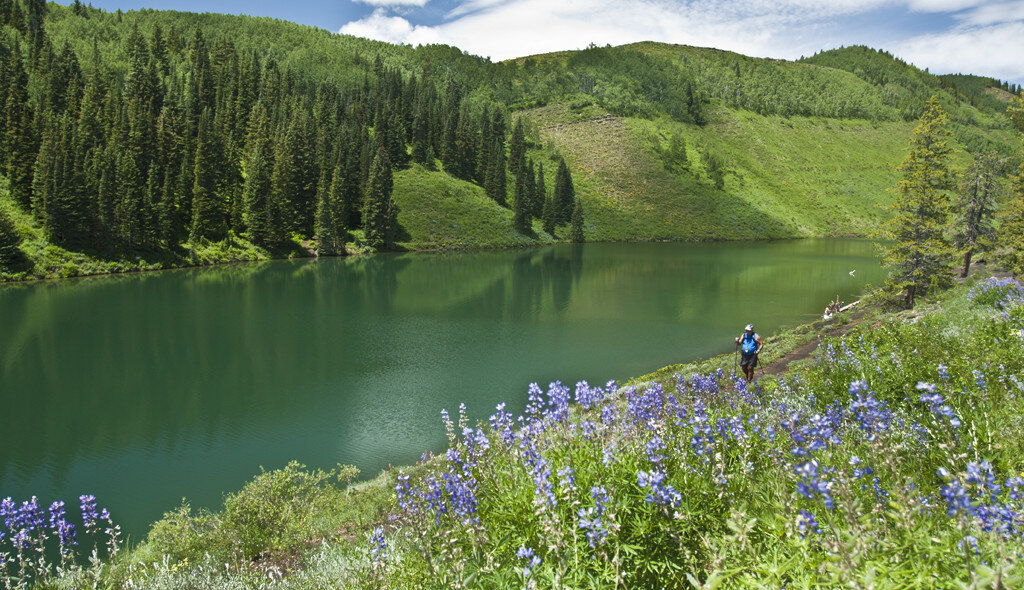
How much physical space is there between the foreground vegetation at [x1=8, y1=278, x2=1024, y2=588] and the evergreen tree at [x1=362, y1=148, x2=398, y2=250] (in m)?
76.9

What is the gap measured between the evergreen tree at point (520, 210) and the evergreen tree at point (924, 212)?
7426 centimetres

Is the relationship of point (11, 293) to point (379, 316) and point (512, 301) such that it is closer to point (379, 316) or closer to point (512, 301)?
point (379, 316)

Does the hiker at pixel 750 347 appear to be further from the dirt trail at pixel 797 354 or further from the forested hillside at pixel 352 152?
the forested hillside at pixel 352 152

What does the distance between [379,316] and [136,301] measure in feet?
66.6

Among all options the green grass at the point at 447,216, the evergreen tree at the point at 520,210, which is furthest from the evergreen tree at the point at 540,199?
the evergreen tree at the point at 520,210

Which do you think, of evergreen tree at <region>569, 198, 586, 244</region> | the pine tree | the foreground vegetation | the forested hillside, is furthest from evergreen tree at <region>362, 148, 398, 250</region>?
the foreground vegetation

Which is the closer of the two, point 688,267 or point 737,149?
point 688,267

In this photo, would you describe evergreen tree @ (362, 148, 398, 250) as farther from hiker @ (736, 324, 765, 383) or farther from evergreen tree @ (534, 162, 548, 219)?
hiker @ (736, 324, 765, 383)

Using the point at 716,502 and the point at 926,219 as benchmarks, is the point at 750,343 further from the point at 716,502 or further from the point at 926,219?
the point at 926,219

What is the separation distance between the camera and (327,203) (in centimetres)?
7750

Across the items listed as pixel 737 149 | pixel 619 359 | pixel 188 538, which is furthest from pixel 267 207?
pixel 737 149

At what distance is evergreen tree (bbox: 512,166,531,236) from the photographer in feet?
325

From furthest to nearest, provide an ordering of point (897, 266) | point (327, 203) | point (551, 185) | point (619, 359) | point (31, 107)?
point (551, 185)
point (327, 203)
point (31, 107)
point (897, 266)
point (619, 359)

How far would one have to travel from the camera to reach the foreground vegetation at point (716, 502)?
288cm
